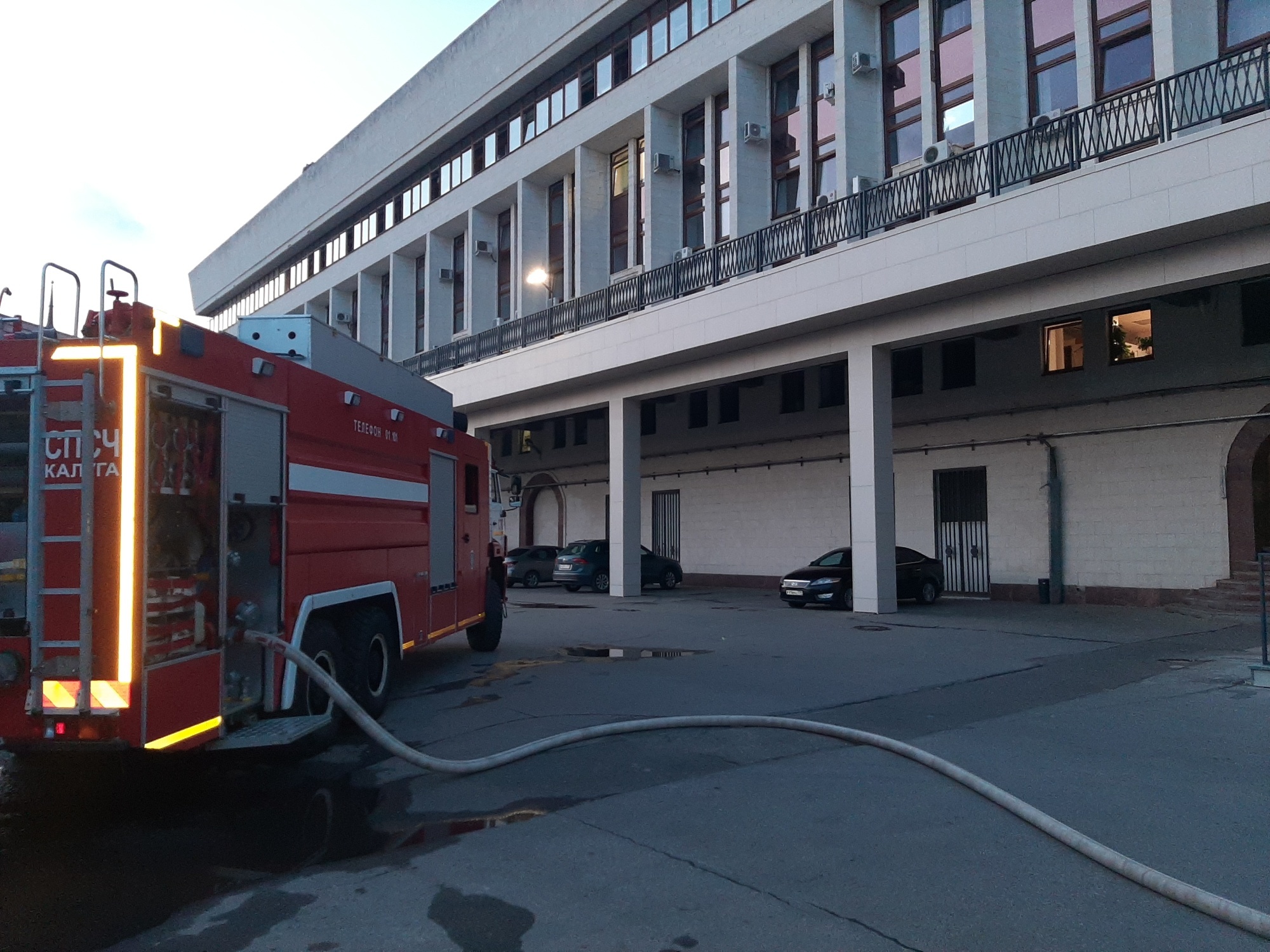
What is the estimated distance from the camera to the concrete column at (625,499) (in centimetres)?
2414

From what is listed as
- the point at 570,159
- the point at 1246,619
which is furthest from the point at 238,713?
the point at 570,159

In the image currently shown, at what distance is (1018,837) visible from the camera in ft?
17.4

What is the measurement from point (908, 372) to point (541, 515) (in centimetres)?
1731

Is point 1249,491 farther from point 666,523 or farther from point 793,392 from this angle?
point 666,523

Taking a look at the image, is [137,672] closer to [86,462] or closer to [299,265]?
[86,462]

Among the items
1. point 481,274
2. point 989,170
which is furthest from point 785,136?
point 481,274

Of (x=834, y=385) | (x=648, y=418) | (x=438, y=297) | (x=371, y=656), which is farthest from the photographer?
(x=438, y=297)

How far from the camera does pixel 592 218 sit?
28391 mm

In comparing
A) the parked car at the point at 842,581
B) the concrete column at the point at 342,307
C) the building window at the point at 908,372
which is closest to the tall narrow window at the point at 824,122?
the building window at the point at 908,372

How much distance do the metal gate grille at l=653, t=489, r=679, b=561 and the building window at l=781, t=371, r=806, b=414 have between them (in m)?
5.23

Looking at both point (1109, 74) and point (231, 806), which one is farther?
point (1109, 74)

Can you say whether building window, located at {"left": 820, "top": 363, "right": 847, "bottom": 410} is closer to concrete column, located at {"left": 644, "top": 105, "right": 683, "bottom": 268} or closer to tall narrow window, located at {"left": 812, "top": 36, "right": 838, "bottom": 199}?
tall narrow window, located at {"left": 812, "top": 36, "right": 838, "bottom": 199}

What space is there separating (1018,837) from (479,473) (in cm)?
847

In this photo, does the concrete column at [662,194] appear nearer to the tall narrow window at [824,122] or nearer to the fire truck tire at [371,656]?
the tall narrow window at [824,122]
